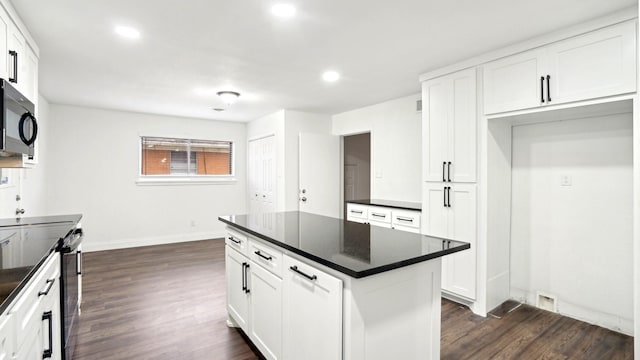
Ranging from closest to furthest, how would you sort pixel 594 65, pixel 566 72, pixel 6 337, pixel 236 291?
pixel 6 337 < pixel 594 65 < pixel 566 72 < pixel 236 291

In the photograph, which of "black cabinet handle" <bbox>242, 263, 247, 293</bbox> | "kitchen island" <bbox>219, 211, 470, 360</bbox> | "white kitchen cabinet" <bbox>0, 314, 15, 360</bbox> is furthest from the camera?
"black cabinet handle" <bbox>242, 263, 247, 293</bbox>

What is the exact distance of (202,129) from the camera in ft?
20.3

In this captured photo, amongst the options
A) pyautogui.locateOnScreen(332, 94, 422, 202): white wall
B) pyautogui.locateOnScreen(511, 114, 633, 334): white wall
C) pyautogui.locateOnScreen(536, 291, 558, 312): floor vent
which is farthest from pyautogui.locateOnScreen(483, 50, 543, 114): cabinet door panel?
pyautogui.locateOnScreen(536, 291, 558, 312): floor vent

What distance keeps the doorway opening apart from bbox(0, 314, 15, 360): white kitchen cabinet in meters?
5.56

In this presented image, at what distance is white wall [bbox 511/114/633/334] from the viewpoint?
2572mm

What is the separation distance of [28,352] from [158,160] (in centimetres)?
505

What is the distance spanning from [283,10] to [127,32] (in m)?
1.25

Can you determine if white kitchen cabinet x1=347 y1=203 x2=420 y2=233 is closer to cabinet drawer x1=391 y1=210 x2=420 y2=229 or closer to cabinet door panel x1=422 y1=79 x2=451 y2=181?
cabinet drawer x1=391 y1=210 x2=420 y2=229

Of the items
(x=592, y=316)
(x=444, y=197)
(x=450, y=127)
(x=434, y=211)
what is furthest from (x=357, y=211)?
(x=592, y=316)

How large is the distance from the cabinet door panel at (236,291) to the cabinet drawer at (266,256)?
0.16 meters

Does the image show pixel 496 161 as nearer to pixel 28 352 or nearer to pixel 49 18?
pixel 28 352

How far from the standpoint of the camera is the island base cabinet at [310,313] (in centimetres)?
141

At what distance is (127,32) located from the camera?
7.97 feet

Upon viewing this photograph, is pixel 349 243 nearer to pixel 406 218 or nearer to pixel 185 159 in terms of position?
pixel 406 218
